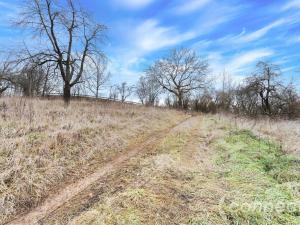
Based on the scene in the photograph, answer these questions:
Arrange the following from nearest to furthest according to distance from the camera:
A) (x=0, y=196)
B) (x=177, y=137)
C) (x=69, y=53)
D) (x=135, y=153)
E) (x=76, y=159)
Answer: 1. (x=0, y=196)
2. (x=76, y=159)
3. (x=135, y=153)
4. (x=177, y=137)
5. (x=69, y=53)

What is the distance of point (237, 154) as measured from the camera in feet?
22.2

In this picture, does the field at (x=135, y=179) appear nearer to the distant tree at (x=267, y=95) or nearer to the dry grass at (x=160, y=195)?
the dry grass at (x=160, y=195)

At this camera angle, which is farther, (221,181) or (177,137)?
(177,137)

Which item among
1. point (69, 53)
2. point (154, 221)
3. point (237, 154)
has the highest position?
point (69, 53)

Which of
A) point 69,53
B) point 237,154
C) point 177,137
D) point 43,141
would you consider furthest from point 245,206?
point 69,53

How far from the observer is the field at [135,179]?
3.82 meters

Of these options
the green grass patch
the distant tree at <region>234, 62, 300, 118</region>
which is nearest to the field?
the green grass patch

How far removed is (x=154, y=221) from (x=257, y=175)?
2.66 meters

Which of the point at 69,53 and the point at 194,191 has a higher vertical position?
the point at 69,53

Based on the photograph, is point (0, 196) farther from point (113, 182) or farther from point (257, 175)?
point (257, 175)

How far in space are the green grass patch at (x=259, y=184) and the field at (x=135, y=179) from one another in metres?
0.02

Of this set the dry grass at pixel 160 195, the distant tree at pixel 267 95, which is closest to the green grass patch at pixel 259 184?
the dry grass at pixel 160 195

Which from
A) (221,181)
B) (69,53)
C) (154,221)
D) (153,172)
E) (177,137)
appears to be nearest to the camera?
(154,221)

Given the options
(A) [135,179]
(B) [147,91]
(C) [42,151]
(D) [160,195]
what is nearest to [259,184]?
(D) [160,195]
